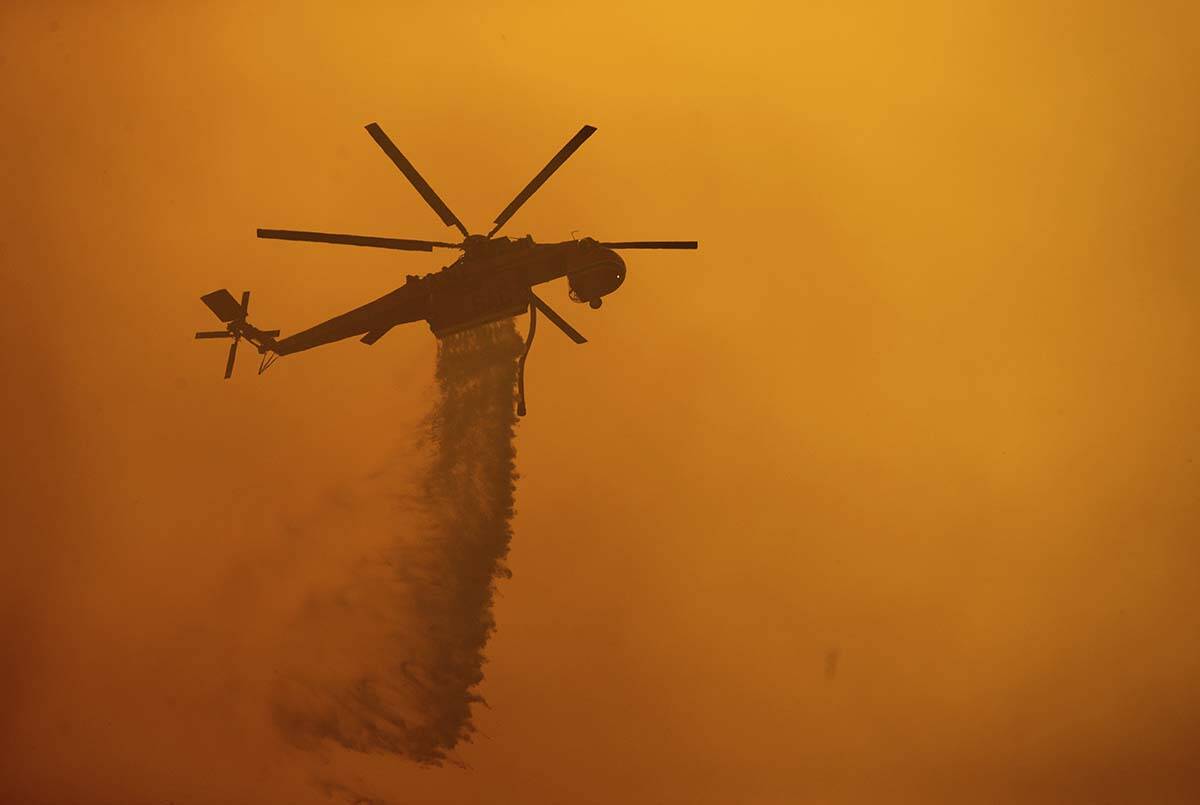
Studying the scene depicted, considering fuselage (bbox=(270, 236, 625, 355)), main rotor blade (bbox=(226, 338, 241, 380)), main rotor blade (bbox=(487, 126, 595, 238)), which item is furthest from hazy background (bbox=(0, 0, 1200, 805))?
main rotor blade (bbox=(487, 126, 595, 238))

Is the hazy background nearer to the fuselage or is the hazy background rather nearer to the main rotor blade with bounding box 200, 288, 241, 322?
the main rotor blade with bounding box 200, 288, 241, 322

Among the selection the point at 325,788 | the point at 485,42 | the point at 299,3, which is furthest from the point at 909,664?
the point at 299,3

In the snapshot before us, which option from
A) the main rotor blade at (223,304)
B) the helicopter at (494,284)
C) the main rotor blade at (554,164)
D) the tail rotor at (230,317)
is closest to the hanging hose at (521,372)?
the helicopter at (494,284)

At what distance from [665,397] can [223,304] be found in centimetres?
140

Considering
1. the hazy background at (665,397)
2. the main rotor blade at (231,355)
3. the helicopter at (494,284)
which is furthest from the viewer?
the main rotor blade at (231,355)

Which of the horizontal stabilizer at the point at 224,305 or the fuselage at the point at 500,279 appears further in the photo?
the horizontal stabilizer at the point at 224,305

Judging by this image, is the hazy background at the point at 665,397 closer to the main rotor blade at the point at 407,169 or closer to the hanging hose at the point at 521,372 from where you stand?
the hanging hose at the point at 521,372

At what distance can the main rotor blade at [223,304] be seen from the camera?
3.22 m

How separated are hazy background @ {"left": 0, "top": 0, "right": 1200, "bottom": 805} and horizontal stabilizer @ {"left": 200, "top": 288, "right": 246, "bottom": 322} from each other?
102 mm

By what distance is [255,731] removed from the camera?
3432mm

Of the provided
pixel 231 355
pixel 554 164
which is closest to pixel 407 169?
pixel 554 164

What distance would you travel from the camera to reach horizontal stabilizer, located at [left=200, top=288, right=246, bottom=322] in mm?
3221

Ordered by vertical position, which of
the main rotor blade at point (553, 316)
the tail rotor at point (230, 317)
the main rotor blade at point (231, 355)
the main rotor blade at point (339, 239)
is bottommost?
the main rotor blade at point (339, 239)

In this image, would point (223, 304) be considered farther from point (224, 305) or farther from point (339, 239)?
point (339, 239)
